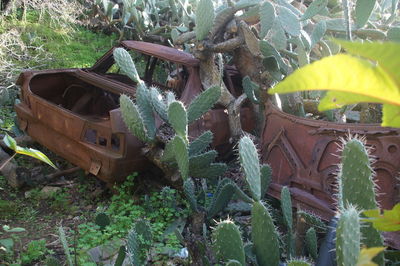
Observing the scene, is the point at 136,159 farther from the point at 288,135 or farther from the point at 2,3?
the point at 2,3

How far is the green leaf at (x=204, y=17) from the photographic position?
4.32m

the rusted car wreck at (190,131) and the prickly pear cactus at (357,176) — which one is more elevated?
the prickly pear cactus at (357,176)

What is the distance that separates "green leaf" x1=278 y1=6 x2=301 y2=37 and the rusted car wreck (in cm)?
77

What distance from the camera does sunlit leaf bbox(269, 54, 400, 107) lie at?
677mm

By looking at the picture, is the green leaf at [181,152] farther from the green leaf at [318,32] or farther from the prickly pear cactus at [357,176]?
A: the green leaf at [318,32]

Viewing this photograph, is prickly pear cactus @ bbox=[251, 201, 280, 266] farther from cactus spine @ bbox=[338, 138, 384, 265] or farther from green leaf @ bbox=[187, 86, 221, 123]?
green leaf @ bbox=[187, 86, 221, 123]

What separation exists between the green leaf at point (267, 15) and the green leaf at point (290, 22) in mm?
142

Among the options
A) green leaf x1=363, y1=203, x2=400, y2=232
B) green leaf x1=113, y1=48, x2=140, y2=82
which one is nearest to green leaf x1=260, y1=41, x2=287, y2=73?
green leaf x1=113, y1=48, x2=140, y2=82

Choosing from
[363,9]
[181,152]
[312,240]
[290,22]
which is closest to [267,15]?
[290,22]

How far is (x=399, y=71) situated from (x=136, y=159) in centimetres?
367

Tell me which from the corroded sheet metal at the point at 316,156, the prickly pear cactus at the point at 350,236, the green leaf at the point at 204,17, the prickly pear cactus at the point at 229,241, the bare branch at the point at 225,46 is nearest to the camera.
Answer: the prickly pear cactus at the point at 350,236

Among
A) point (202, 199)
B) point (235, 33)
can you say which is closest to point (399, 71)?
point (202, 199)

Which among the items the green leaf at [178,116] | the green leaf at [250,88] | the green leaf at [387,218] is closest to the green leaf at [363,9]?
the green leaf at [250,88]

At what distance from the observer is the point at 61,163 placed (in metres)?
5.62
